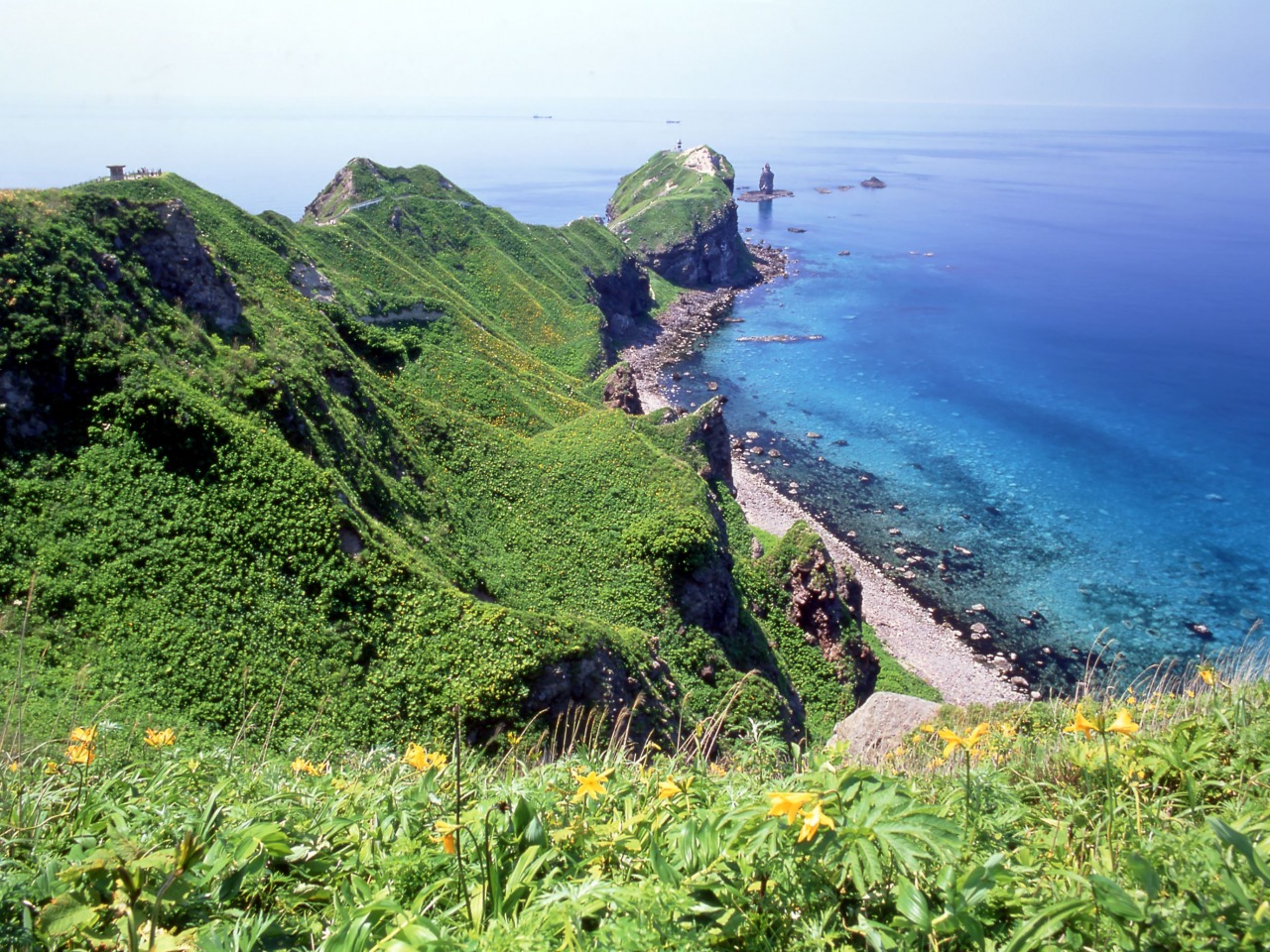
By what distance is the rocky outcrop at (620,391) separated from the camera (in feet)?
173

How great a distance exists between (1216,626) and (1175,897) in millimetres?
50379

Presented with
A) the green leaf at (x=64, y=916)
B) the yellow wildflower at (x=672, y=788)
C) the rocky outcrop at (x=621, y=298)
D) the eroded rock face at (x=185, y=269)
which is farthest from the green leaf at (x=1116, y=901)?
the rocky outcrop at (x=621, y=298)

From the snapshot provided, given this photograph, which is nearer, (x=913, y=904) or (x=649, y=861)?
(x=913, y=904)

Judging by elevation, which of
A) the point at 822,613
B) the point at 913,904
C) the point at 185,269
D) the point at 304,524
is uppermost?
the point at 185,269

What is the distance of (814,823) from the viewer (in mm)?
3367

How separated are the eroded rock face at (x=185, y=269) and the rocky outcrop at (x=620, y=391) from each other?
1145 inches

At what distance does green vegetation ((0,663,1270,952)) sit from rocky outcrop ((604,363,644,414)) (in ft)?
156

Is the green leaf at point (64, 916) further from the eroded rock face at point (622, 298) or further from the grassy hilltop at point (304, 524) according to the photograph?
the eroded rock face at point (622, 298)

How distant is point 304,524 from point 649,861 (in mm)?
17554

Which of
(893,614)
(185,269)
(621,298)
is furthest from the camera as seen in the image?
(621,298)

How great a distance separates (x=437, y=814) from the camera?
4.88 metres

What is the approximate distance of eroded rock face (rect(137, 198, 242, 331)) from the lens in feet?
80.0

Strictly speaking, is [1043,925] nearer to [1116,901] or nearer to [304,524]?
[1116,901]

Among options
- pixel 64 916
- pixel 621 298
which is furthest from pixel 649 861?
pixel 621 298
